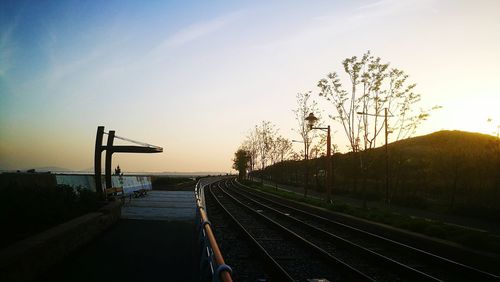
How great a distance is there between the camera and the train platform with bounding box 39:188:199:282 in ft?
20.8

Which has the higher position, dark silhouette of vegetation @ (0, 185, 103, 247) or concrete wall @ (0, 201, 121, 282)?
dark silhouette of vegetation @ (0, 185, 103, 247)

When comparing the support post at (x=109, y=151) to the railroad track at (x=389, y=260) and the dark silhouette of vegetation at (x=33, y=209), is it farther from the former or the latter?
the railroad track at (x=389, y=260)

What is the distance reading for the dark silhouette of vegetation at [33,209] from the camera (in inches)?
284

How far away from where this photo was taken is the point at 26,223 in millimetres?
7629

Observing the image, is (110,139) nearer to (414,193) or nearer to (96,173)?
(96,173)

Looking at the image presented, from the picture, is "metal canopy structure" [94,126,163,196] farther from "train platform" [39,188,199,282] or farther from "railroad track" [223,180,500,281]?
"railroad track" [223,180,500,281]

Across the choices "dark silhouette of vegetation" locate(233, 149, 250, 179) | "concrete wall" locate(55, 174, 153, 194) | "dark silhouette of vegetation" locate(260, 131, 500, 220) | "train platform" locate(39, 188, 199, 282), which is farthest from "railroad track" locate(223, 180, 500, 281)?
"dark silhouette of vegetation" locate(233, 149, 250, 179)

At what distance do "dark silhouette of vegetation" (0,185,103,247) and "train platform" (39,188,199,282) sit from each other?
1.01 metres

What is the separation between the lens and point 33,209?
26.6 ft

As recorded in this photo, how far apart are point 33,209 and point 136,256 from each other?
2.68m

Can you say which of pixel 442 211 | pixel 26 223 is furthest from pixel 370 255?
pixel 442 211

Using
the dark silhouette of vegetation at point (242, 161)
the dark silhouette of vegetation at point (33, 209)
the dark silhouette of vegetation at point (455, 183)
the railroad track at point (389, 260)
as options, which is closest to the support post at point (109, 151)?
the dark silhouette of vegetation at point (33, 209)

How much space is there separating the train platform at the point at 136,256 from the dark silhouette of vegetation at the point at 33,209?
1011 millimetres

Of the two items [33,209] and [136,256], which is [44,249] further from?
[33,209]
